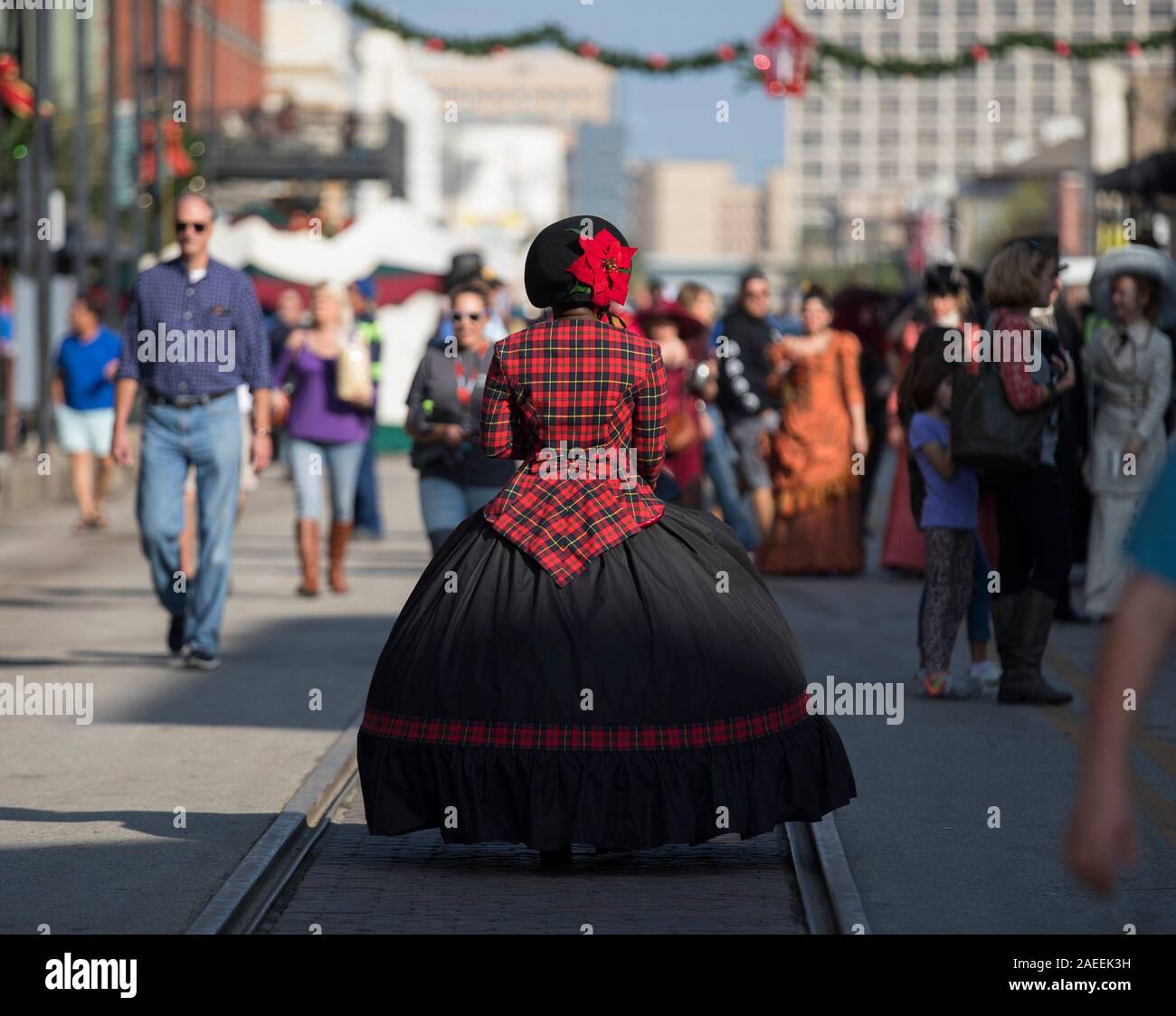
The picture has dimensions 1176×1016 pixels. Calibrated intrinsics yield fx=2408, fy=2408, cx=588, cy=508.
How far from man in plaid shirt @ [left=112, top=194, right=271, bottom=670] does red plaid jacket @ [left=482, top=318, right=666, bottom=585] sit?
3976 mm

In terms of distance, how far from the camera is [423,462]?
10.5m

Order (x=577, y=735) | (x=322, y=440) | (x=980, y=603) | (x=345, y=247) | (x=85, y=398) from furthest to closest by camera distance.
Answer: (x=345, y=247) < (x=85, y=398) < (x=322, y=440) < (x=980, y=603) < (x=577, y=735)

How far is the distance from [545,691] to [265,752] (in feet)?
8.61

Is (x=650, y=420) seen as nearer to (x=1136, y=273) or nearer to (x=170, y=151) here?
(x=1136, y=273)

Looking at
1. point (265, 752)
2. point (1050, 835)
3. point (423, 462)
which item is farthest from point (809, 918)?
point (423, 462)

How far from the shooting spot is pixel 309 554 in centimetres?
1414

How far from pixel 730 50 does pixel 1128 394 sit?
17.2 m

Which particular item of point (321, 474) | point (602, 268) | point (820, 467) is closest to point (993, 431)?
point (602, 268)

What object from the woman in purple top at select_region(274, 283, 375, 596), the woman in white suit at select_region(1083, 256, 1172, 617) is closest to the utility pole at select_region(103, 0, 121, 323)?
the woman in purple top at select_region(274, 283, 375, 596)

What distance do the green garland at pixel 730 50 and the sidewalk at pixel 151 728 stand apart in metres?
12.4

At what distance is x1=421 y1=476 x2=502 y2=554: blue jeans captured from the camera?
34.0 feet

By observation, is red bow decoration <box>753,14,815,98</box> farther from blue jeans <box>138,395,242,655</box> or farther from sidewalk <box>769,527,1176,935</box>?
blue jeans <box>138,395,242,655</box>

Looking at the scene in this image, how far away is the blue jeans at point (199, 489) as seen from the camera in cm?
1049
